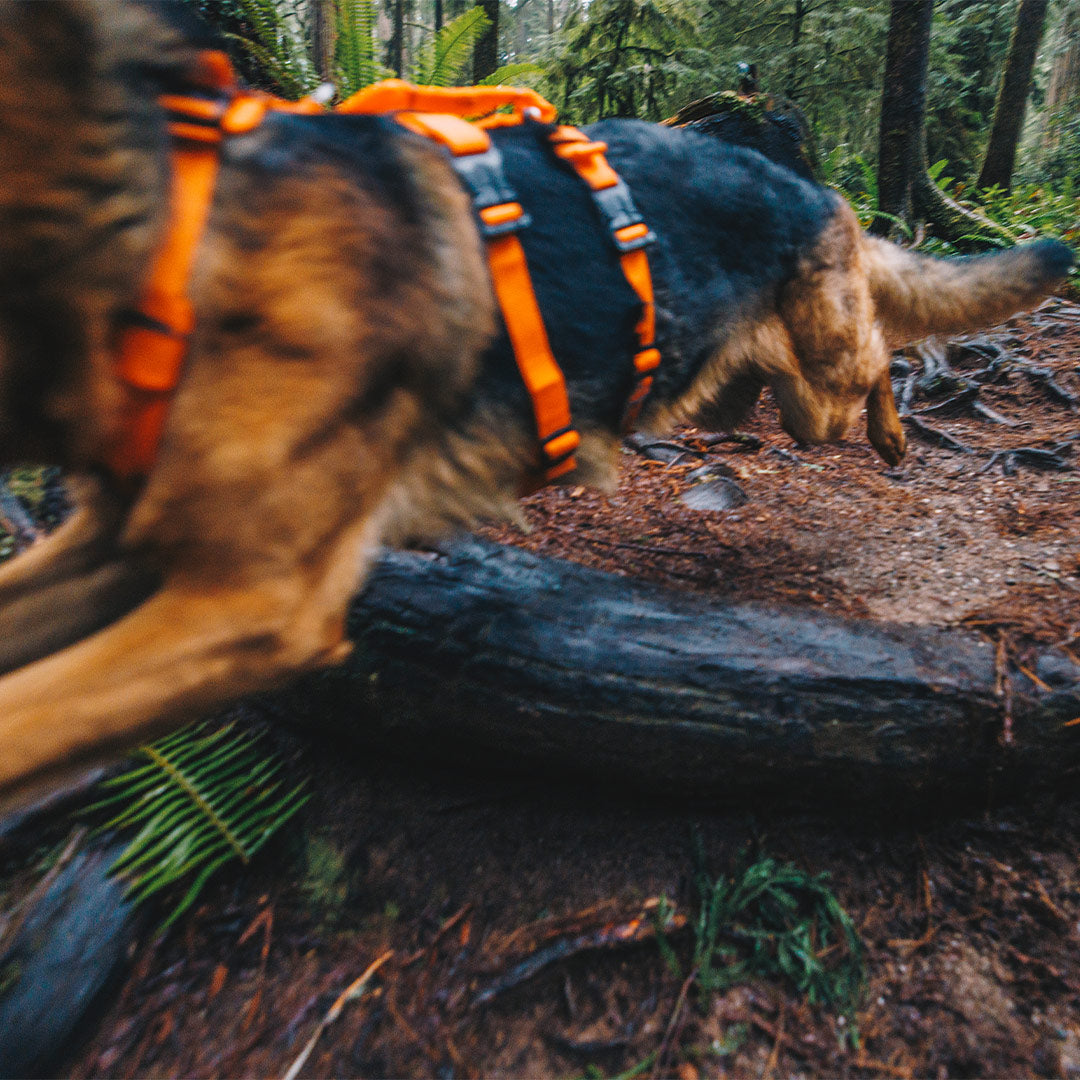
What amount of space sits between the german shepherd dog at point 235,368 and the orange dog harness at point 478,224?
0.03 meters

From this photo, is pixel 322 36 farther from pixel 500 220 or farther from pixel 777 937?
pixel 777 937

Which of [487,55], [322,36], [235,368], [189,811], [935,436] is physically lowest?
[935,436]

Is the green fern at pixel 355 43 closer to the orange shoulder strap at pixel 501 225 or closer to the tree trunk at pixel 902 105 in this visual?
the orange shoulder strap at pixel 501 225

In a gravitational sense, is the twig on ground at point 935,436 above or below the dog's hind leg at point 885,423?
below

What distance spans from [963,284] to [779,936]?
294 cm

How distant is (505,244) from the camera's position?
170 centimetres

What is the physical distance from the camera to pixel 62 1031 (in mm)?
1560

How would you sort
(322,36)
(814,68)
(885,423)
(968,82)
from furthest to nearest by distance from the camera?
(968,82), (814,68), (322,36), (885,423)

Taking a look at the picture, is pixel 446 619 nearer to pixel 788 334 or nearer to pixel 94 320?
pixel 94 320

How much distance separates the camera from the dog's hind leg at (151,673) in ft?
3.89

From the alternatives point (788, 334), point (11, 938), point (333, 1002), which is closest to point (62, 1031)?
point (11, 938)

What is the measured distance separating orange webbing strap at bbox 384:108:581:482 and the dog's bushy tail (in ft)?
6.61

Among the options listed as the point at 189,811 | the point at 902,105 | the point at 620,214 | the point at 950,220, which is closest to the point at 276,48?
the point at 620,214

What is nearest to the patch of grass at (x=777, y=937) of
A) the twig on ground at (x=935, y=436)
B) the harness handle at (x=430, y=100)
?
the harness handle at (x=430, y=100)
